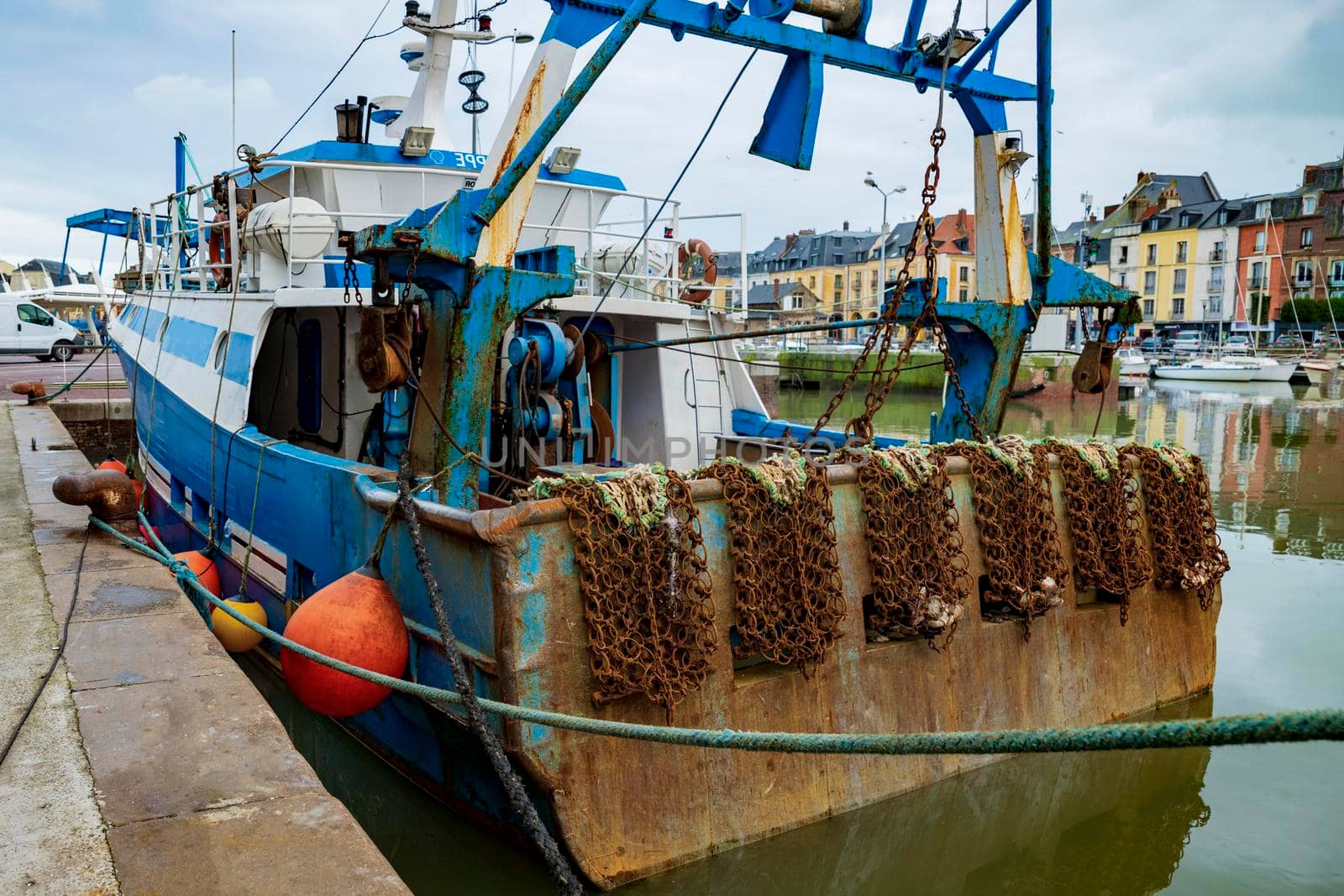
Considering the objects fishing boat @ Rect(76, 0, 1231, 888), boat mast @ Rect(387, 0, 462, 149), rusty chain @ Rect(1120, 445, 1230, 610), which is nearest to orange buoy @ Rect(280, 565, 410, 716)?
fishing boat @ Rect(76, 0, 1231, 888)

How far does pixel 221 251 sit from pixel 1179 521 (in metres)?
8.37

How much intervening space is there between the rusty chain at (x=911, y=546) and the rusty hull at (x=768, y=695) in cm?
8

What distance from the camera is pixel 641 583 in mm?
4121

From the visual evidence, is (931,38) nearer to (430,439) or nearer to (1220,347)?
(430,439)

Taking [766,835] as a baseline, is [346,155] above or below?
above

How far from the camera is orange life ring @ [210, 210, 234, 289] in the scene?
27.9 ft

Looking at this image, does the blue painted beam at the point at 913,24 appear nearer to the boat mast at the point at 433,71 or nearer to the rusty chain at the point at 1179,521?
the rusty chain at the point at 1179,521

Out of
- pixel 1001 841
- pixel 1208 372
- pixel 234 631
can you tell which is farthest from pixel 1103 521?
pixel 1208 372

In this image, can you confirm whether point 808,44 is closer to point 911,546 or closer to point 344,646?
point 911,546

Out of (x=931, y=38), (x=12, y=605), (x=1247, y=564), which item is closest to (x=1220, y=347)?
(x=1247, y=564)

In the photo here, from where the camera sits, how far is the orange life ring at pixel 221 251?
27.9 ft

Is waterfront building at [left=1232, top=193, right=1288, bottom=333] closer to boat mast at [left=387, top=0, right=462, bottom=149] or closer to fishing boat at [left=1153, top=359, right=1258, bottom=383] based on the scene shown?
fishing boat at [left=1153, top=359, right=1258, bottom=383]

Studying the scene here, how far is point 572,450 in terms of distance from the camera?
23.9ft

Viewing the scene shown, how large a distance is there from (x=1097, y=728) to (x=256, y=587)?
20.8ft
